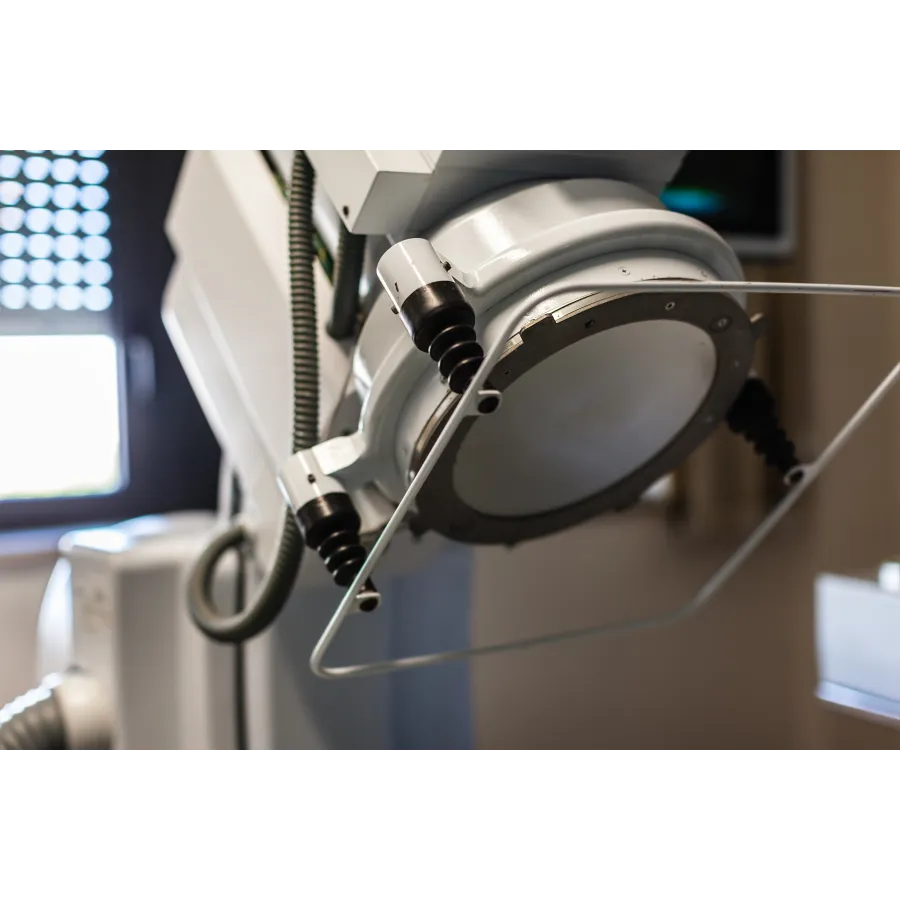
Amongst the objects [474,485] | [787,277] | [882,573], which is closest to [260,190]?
[474,485]

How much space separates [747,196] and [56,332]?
52.6 inches

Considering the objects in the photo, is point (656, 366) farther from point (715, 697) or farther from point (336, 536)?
point (715, 697)

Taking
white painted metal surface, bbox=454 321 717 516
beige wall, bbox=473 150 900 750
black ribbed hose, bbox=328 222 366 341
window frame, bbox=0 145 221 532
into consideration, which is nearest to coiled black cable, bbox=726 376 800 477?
white painted metal surface, bbox=454 321 717 516

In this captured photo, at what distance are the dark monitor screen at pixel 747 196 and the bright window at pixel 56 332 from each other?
108 cm

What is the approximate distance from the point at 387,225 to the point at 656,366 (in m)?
0.20

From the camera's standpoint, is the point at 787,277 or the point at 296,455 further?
the point at 787,277

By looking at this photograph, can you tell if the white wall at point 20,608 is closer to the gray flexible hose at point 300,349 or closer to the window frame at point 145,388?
the window frame at point 145,388

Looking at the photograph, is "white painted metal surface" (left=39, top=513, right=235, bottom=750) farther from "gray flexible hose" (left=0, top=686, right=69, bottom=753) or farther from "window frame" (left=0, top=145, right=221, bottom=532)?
"window frame" (left=0, top=145, right=221, bottom=532)

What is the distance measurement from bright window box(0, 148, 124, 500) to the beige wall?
2.64 ft

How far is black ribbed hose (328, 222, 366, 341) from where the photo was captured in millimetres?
634

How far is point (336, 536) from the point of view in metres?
0.56

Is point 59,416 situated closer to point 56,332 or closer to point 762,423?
point 56,332

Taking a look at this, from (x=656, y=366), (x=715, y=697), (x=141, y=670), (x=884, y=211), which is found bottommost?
(x=715, y=697)

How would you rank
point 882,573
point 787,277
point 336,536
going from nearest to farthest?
point 336,536 → point 882,573 → point 787,277
